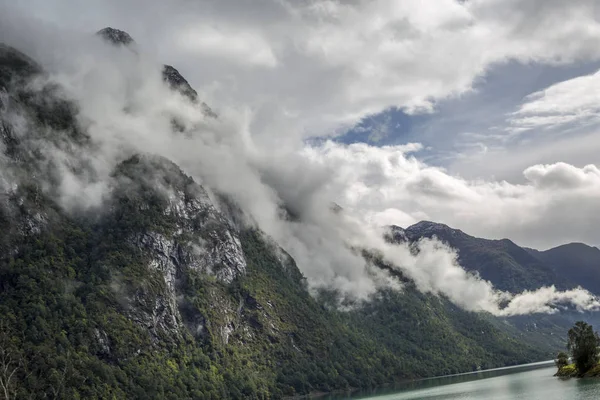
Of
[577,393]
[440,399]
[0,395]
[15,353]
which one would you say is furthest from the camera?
[15,353]

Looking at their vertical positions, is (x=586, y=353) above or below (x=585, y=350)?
below

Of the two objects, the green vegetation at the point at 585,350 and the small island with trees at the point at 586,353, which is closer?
the small island with trees at the point at 586,353

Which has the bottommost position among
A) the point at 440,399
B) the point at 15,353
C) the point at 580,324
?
the point at 440,399

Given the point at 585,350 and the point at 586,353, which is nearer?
the point at 585,350

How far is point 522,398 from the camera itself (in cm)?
14675

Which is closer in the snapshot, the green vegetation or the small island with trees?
the small island with trees

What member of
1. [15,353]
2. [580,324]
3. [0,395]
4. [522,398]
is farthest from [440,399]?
[15,353]

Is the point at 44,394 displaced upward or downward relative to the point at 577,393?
upward

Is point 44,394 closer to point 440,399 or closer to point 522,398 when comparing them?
point 440,399

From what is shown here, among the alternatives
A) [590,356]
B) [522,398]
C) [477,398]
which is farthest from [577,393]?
[590,356]

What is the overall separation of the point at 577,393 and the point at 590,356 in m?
56.1

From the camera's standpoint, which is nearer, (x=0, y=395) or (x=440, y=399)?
(x=0, y=395)

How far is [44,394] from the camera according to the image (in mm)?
188000

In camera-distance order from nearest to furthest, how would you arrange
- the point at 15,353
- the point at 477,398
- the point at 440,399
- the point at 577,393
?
the point at 577,393 → the point at 477,398 → the point at 440,399 → the point at 15,353
